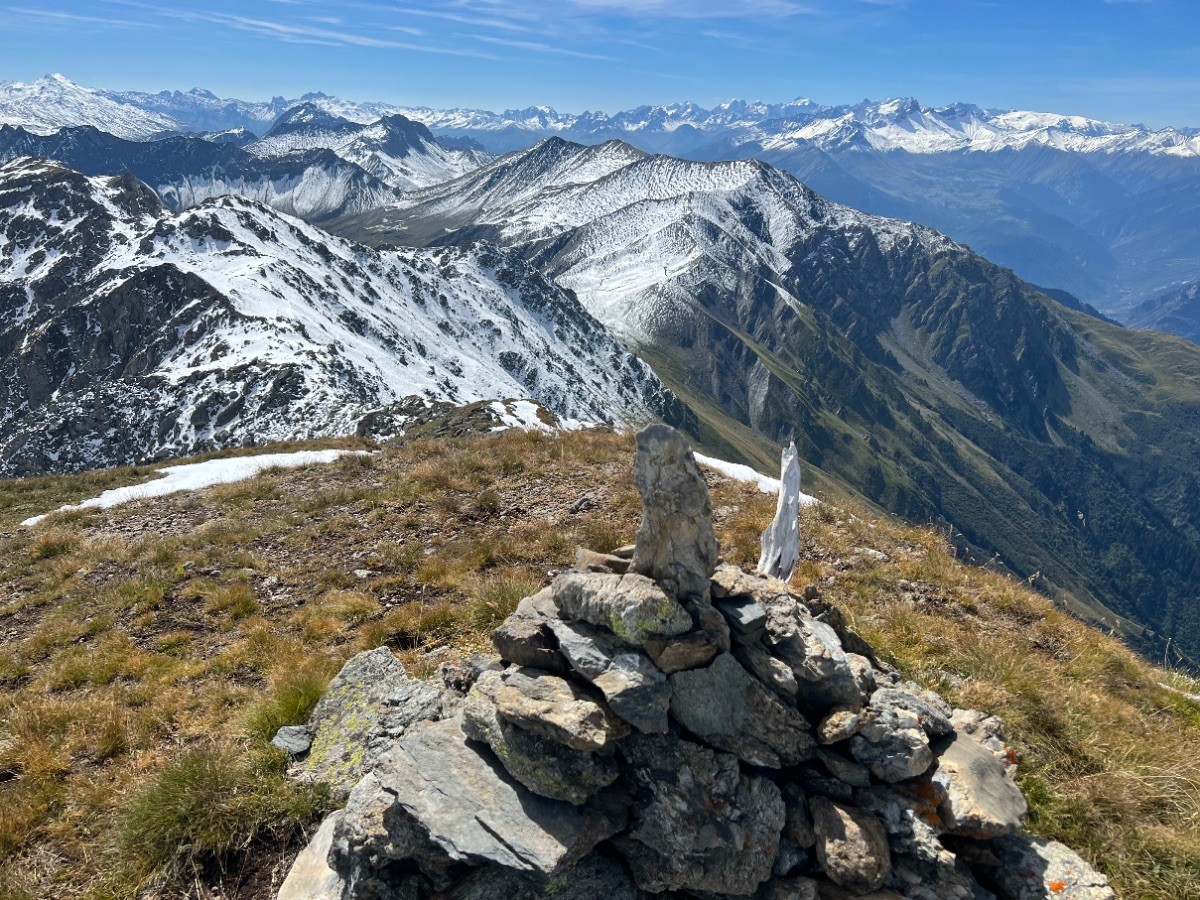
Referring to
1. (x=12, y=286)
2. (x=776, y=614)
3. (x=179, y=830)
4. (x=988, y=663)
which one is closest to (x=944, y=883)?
(x=776, y=614)

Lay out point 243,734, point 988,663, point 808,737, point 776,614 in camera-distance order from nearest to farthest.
→ point 808,737 → point 776,614 → point 243,734 → point 988,663

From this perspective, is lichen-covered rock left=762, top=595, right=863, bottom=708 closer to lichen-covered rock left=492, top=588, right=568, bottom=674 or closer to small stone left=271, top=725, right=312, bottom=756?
lichen-covered rock left=492, top=588, right=568, bottom=674

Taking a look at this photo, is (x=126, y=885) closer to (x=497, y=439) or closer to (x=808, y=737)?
(x=808, y=737)

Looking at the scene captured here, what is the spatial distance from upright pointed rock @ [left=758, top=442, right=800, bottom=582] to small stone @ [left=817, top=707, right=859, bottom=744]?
3938 millimetres

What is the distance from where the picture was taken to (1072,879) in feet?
19.5

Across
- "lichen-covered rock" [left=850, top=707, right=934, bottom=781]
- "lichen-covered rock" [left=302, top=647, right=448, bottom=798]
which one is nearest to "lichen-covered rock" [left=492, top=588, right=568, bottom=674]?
"lichen-covered rock" [left=302, top=647, right=448, bottom=798]

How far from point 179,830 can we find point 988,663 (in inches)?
423

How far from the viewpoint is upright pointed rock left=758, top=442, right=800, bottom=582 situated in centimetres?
1023

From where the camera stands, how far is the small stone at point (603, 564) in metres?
7.86

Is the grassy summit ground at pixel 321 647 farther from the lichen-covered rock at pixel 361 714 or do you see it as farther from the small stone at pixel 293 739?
the lichen-covered rock at pixel 361 714

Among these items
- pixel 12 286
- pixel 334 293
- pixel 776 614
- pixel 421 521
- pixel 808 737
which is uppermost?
pixel 776 614

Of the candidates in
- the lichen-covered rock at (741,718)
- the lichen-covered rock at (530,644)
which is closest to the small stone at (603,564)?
the lichen-covered rock at (530,644)

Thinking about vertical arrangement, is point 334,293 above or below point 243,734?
below

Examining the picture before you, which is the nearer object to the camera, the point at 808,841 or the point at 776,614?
the point at 808,841
